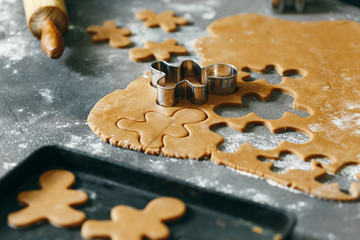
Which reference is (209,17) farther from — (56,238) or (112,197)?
(56,238)

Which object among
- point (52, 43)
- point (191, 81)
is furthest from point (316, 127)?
point (52, 43)

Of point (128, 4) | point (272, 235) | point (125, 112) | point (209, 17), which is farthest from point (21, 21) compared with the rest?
point (272, 235)

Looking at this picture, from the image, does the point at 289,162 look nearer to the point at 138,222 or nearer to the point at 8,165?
the point at 138,222

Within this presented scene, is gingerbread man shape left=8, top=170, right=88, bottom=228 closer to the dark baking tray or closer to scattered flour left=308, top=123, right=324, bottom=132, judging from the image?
the dark baking tray

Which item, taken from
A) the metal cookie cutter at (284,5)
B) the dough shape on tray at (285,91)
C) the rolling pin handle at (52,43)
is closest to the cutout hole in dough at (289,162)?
the dough shape on tray at (285,91)

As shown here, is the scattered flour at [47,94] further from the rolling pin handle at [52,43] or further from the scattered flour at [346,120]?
the scattered flour at [346,120]

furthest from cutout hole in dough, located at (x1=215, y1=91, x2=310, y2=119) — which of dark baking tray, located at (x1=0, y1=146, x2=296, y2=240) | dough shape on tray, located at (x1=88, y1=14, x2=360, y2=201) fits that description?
dark baking tray, located at (x1=0, y1=146, x2=296, y2=240)
